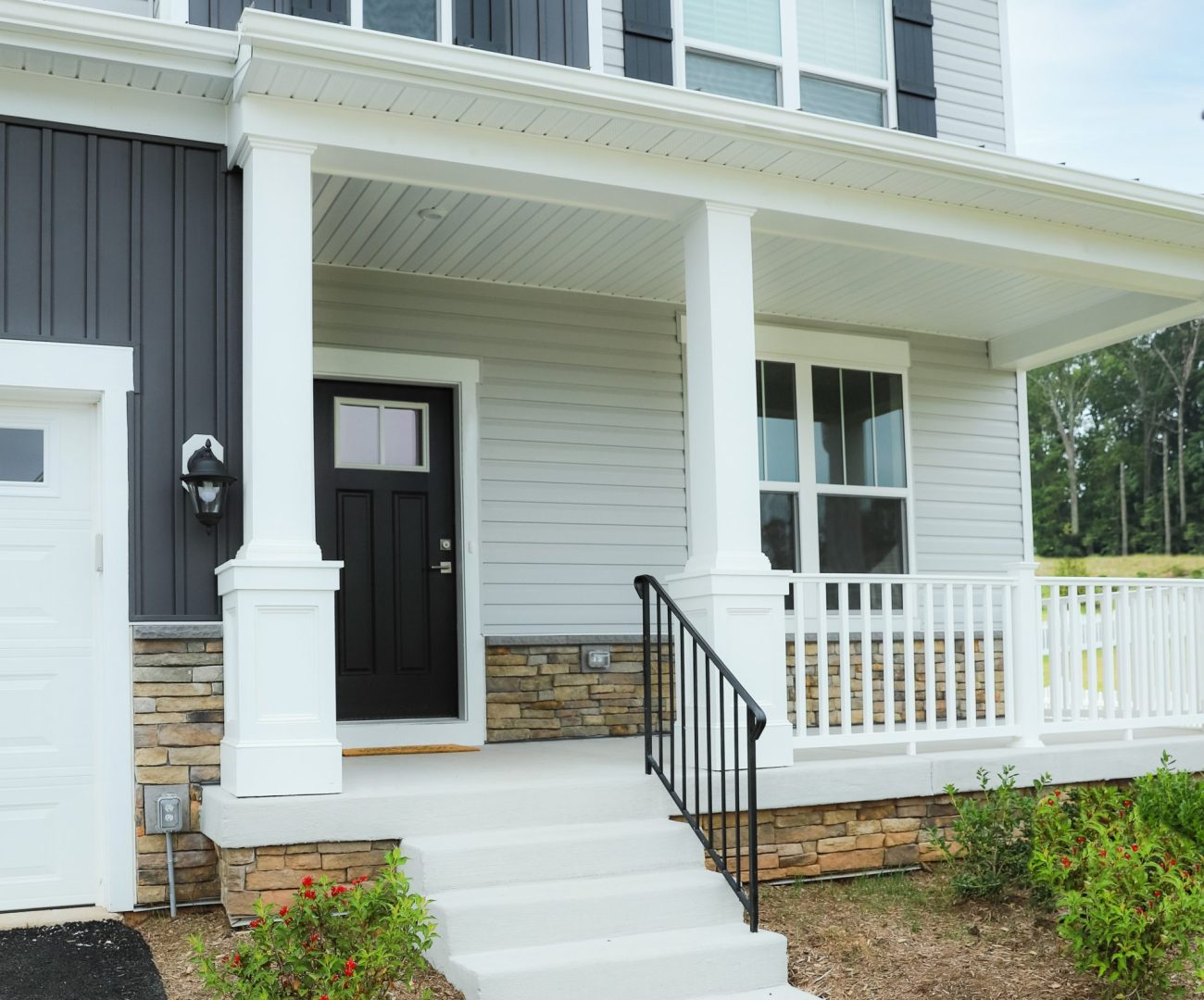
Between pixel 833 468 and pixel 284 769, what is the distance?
4.64 meters

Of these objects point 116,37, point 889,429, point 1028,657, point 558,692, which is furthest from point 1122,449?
point 116,37

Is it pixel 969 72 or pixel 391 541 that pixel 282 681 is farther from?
pixel 969 72

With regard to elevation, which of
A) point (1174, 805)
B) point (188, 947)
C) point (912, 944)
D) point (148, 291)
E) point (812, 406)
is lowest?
point (912, 944)

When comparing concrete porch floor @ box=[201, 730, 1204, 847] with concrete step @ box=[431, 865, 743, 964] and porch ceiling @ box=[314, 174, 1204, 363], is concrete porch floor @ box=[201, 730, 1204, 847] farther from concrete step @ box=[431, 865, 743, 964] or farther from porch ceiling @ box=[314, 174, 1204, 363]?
porch ceiling @ box=[314, 174, 1204, 363]

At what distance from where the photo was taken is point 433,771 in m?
5.39

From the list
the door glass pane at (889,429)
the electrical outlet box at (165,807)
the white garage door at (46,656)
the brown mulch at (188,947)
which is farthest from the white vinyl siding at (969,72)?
the brown mulch at (188,947)

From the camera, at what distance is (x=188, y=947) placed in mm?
4398

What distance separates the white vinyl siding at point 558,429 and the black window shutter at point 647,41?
55.8 inches

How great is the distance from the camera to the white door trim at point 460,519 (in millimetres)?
6648

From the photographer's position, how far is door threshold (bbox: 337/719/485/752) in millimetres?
6574

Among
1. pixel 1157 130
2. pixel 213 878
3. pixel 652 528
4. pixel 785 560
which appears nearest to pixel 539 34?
pixel 652 528

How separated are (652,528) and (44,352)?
12.2 feet

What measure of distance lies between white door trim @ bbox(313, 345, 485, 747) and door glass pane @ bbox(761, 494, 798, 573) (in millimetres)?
1942

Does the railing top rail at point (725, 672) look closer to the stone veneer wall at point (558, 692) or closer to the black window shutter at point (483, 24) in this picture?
the stone veneer wall at point (558, 692)
